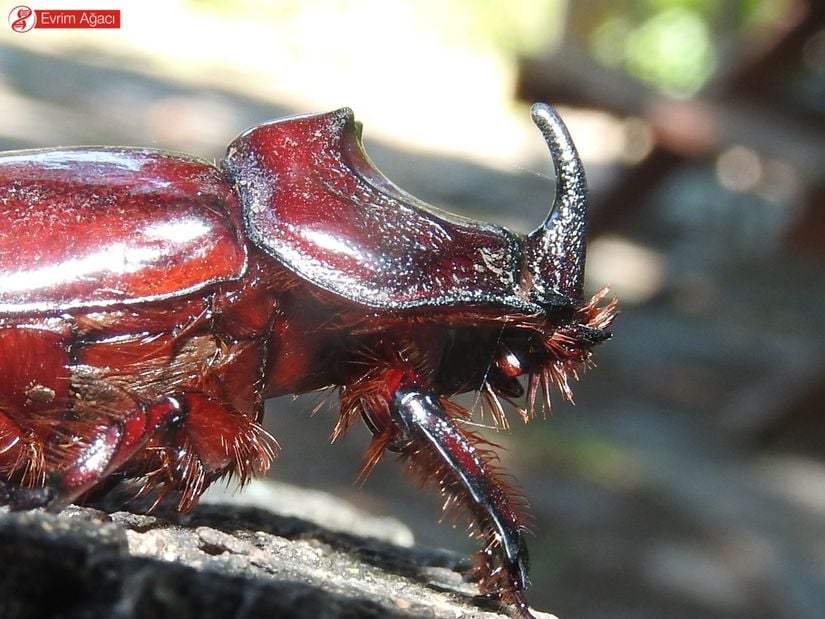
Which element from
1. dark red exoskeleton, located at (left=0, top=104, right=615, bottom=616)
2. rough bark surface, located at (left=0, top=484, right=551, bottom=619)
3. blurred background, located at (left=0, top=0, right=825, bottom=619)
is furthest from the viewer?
blurred background, located at (left=0, top=0, right=825, bottom=619)

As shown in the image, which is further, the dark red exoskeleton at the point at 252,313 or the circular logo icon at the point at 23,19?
the circular logo icon at the point at 23,19

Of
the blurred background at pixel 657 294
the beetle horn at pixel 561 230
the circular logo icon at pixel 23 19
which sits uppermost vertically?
the circular logo icon at pixel 23 19

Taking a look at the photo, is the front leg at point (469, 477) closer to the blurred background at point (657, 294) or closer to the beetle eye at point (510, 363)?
the beetle eye at point (510, 363)

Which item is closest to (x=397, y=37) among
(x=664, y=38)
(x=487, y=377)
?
(x=664, y=38)

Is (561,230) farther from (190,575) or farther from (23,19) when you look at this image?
(23,19)

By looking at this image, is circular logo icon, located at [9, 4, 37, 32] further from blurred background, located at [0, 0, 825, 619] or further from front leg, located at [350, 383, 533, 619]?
front leg, located at [350, 383, 533, 619]

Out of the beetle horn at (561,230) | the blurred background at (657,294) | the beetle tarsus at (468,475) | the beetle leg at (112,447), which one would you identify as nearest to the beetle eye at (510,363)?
the beetle horn at (561,230)

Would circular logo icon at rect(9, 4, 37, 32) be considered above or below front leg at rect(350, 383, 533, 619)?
above

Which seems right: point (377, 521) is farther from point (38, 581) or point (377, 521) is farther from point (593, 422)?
point (593, 422)

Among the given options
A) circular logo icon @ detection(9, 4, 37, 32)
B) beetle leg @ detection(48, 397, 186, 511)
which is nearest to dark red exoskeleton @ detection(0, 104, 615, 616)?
beetle leg @ detection(48, 397, 186, 511)
